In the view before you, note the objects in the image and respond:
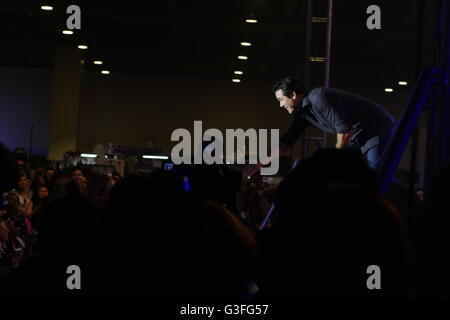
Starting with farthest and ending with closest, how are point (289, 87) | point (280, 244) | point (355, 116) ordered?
point (289, 87) < point (355, 116) < point (280, 244)

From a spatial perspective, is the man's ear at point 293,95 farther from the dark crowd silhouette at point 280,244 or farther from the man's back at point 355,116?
the dark crowd silhouette at point 280,244

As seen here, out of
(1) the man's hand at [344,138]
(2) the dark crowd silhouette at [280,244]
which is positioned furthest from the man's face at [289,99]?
(2) the dark crowd silhouette at [280,244]

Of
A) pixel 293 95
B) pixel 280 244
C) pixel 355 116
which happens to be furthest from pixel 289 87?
pixel 280 244

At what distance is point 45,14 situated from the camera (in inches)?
652

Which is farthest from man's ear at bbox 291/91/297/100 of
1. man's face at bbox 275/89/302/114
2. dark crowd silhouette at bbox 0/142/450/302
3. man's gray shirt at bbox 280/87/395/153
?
dark crowd silhouette at bbox 0/142/450/302

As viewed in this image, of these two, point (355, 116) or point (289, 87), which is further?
point (289, 87)

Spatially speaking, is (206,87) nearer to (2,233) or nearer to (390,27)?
(390,27)

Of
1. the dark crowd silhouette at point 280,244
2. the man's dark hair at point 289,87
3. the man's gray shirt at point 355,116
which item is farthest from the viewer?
the man's dark hair at point 289,87

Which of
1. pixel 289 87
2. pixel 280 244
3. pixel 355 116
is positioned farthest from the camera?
pixel 289 87

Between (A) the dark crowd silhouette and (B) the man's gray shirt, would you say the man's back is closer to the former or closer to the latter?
(B) the man's gray shirt

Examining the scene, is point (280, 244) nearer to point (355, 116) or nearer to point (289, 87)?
point (355, 116)

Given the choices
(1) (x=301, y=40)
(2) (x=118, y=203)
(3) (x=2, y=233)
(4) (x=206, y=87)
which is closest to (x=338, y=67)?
(4) (x=206, y=87)

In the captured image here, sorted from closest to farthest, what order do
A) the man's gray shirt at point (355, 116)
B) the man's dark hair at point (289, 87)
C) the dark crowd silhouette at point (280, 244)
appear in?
the dark crowd silhouette at point (280, 244), the man's gray shirt at point (355, 116), the man's dark hair at point (289, 87)
